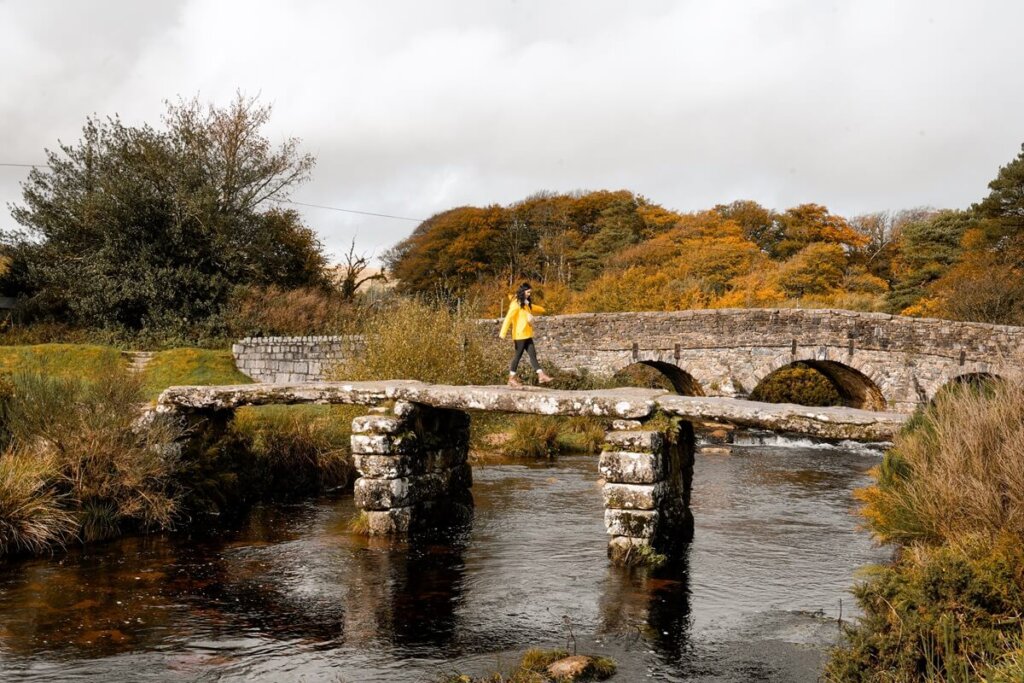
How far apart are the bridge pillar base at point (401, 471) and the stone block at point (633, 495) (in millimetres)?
2631

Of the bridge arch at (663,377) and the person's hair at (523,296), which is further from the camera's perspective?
the bridge arch at (663,377)

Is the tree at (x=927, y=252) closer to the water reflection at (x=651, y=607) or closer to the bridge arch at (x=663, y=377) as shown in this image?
the bridge arch at (x=663, y=377)

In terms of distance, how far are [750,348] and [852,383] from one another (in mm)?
3872

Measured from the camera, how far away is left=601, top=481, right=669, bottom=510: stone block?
9.44 meters

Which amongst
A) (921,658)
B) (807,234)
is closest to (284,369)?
(921,658)

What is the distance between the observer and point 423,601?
843 centimetres

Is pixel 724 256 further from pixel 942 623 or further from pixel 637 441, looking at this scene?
pixel 942 623

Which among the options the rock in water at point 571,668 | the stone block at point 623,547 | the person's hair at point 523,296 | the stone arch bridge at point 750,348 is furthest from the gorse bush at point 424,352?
the rock in water at point 571,668

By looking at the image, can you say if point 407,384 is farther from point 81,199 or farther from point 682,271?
point 682,271

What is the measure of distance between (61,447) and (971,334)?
71.0 feet

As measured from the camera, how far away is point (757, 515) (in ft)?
40.7

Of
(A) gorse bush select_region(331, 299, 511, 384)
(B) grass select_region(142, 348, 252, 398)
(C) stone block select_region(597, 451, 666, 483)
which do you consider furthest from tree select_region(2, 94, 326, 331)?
(C) stone block select_region(597, 451, 666, 483)

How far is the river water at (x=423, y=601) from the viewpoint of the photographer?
6794 mm

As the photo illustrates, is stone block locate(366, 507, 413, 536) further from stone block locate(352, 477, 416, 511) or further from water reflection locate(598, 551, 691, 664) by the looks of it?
water reflection locate(598, 551, 691, 664)
